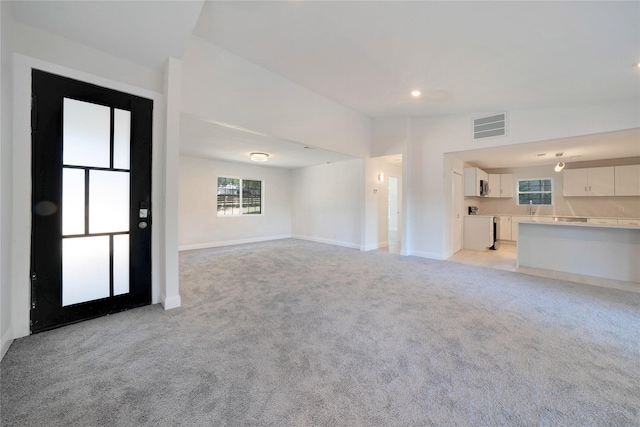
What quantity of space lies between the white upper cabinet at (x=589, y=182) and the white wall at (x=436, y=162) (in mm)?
3726

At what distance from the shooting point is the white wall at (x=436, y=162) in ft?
14.8

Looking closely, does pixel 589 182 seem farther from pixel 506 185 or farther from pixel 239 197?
pixel 239 197

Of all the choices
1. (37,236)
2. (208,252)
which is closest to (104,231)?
(37,236)

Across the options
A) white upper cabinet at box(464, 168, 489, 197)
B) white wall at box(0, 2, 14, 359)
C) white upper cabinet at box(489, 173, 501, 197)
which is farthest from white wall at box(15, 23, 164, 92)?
white upper cabinet at box(489, 173, 501, 197)

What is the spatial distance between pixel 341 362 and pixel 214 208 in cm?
607

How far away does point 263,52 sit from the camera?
345 cm

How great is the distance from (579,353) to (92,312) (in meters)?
4.43

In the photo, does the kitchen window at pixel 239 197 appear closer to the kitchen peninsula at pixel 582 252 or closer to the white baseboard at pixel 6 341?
the white baseboard at pixel 6 341

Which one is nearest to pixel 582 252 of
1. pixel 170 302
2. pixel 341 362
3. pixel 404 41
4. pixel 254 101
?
pixel 404 41

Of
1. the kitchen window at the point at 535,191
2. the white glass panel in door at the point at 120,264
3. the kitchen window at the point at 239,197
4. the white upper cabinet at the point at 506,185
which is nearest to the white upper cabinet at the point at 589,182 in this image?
the kitchen window at the point at 535,191

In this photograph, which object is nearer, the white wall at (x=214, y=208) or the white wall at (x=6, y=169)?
the white wall at (x=6, y=169)

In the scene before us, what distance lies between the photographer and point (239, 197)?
7.55 m

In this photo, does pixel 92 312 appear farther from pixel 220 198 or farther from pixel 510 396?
pixel 220 198

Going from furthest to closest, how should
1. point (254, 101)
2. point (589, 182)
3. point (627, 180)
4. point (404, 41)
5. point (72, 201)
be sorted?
point (589, 182)
point (627, 180)
point (254, 101)
point (404, 41)
point (72, 201)
